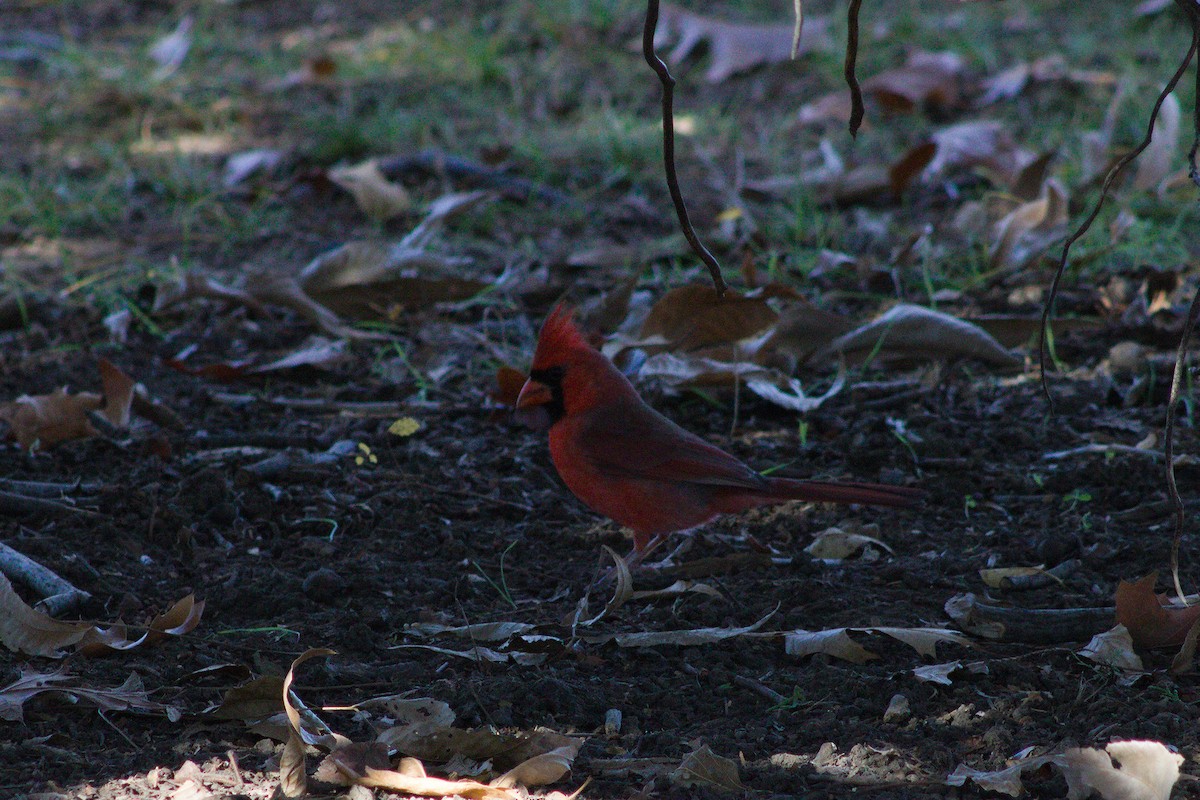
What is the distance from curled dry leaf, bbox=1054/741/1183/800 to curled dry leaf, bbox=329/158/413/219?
3.99m

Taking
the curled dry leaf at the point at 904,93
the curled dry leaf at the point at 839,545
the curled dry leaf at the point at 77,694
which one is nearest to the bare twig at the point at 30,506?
the curled dry leaf at the point at 77,694

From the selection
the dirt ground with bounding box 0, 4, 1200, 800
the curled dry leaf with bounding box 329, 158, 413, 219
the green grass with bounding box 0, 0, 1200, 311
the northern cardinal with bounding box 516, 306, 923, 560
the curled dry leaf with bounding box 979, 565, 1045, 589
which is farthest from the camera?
the curled dry leaf with bounding box 329, 158, 413, 219

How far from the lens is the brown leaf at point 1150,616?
235 cm

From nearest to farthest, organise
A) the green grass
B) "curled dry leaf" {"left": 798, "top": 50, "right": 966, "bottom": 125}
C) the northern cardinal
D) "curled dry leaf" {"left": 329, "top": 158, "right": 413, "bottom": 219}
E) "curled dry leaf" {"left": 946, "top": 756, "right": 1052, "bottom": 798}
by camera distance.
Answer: "curled dry leaf" {"left": 946, "top": 756, "right": 1052, "bottom": 798} → the northern cardinal → the green grass → "curled dry leaf" {"left": 329, "top": 158, "right": 413, "bottom": 219} → "curled dry leaf" {"left": 798, "top": 50, "right": 966, "bottom": 125}

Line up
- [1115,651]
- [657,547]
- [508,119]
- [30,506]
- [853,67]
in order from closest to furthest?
[853,67], [1115,651], [30,506], [657,547], [508,119]

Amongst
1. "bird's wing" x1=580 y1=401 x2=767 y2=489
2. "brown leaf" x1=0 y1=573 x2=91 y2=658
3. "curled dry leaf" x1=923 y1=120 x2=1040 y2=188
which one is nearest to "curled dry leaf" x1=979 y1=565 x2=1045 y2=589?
"bird's wing" x1=580 y1=401 x2=767 y2=489

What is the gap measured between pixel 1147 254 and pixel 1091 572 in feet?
7.27

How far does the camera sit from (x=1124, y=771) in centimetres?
186

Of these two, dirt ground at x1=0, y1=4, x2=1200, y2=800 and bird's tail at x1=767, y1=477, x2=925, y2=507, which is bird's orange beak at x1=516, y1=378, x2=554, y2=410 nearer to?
dirt ground at x1=0, y1=4, x2=1200, y2=800

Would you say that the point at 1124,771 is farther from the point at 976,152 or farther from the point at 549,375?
the point at 976,152

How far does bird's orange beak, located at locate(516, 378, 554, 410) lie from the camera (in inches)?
128

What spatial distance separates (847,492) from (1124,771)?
1058mm

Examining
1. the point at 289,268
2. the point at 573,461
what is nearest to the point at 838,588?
the point at 573,461

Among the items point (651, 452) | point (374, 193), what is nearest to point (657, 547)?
point (651, 452)
